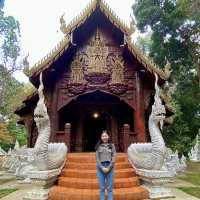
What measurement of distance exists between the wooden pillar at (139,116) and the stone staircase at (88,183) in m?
2.21

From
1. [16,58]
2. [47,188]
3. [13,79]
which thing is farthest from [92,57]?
[13,79]

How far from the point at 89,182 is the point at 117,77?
4.94 metres

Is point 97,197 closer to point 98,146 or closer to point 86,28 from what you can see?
point 98,146

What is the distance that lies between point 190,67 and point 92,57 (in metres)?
11.2

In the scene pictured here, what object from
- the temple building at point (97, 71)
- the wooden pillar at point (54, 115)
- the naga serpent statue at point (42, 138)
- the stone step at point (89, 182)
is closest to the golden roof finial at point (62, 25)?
the temple building at point (97, 71)

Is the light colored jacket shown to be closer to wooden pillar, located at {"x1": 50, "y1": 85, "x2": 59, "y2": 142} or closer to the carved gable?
wooden pillar, located at {"x1": 50, "y1": 85, "x2": 59, "y2": 142}

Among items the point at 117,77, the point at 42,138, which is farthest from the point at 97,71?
the point at 42,138

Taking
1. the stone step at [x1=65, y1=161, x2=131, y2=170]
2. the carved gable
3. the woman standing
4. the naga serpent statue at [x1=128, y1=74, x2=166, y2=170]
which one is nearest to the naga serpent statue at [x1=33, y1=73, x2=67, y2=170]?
the stone step at [x1=65, y1=161, x2=131, y2=170]

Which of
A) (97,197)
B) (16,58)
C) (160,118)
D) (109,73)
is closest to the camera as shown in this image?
(97,197)

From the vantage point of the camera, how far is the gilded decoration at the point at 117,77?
31.1 feet

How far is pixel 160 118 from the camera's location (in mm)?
Result: 5508

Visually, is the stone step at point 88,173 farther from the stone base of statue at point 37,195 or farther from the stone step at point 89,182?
the stone base of statue at point 37,195

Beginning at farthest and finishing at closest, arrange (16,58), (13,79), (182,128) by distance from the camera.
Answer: (13,79), (16,58), (182,128)

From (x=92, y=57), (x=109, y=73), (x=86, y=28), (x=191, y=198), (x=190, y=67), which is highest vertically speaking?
(x=190, y=67)
